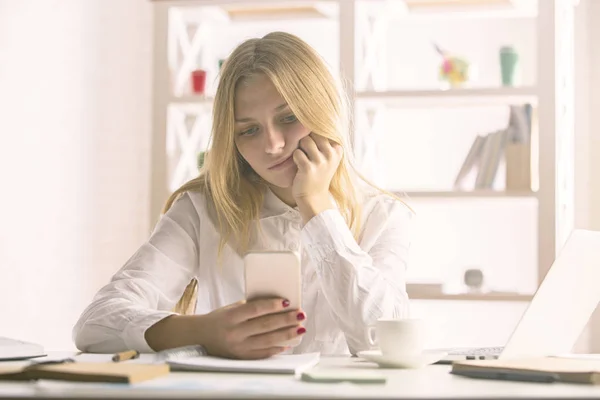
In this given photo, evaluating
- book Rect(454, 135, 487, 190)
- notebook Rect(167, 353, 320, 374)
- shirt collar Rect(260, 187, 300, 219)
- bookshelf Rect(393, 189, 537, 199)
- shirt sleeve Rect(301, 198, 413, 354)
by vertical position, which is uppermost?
book Rect(454, 135, 487, 190)

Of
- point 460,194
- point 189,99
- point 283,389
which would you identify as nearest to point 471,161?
point 460,194

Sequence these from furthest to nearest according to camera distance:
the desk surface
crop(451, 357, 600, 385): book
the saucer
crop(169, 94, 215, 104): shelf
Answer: crop(169, 94, 215, 104): shelf → the saucer → crop(451, 357, 600, 385): book → the desk surface

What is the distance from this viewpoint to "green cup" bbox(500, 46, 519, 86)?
3.02 m

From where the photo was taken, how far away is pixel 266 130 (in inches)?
69.6

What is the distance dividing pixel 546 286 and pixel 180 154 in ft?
7.28

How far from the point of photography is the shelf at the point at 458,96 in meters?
2.97

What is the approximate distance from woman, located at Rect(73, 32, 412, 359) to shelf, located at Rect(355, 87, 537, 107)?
1093 mm

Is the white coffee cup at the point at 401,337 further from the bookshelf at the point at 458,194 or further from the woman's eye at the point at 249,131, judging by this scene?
the bookshelf at the point at 458,194

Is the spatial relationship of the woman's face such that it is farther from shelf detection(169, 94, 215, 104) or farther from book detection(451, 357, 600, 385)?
shelf detection(169, 94, 215, 104)

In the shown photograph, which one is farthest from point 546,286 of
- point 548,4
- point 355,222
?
point 548,4

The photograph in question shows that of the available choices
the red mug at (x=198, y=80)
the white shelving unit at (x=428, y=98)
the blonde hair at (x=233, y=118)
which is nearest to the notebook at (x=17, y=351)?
the blonde hair at (x=233, y=118)

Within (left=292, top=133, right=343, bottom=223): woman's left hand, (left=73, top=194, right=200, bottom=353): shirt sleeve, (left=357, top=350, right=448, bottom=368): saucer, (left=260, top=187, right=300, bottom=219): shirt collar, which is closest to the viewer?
(left=357, top=350, right=448, bottom=368): saucer

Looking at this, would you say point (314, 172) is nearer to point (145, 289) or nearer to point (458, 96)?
point (145, 289)

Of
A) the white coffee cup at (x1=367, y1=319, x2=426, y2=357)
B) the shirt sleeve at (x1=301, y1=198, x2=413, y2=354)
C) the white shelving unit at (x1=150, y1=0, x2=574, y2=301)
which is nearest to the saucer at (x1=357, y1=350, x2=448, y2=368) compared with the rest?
the white coffee cup at (x1=367, y1=319, x2=426, y2=357)
